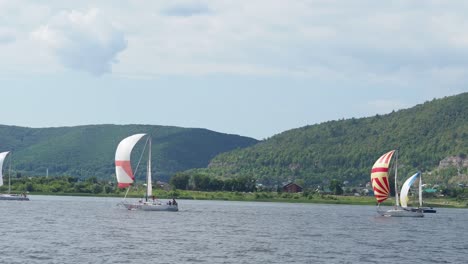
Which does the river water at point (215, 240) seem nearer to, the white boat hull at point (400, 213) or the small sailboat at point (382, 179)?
the small sailboat at point (382, 179)

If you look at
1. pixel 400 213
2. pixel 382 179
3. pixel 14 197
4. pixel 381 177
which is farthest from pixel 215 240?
pixel 14 197

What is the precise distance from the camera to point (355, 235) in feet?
309

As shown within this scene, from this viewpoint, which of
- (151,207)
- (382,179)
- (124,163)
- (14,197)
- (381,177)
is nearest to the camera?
(124,163)

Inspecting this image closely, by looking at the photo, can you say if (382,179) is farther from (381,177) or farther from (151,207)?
(151,207)

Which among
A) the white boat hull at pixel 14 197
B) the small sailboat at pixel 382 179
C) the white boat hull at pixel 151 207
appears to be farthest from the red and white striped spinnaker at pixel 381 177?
the white boat hull at pixel 14 197

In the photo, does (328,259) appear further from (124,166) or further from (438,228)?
(124,166)

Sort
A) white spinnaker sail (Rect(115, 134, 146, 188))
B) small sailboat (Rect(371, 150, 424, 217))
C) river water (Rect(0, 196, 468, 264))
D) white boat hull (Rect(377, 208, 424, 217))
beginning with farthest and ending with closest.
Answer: white boat hull (Rect(377, 208, 424, 217))
small sailboat (Rect(371, 150, 424, 217))
white spinnaker sail (Rect(115, 134, 146, 188))
river water (Rect(0, 196, 468, 264))

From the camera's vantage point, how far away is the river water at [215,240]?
68.5 metres

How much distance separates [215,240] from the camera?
273 feet

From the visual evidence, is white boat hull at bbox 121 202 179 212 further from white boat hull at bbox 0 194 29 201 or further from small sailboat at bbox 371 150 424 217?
white boat hull at bbox 0 194 29 201

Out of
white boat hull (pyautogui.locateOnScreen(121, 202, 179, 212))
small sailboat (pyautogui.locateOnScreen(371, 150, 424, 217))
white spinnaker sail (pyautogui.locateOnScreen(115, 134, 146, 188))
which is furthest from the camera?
small sailboat (pyautogui.locateOnScreen(371, 150, 424, 217))

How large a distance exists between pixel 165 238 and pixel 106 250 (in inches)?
535

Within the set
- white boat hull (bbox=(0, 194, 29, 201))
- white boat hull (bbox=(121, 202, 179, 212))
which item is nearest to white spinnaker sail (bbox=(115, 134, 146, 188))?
white boat hull (bbox=(121, 202, 179, 212))

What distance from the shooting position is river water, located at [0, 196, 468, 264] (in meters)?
68.5
